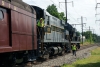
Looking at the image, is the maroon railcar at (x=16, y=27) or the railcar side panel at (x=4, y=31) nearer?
the railcar side panel at (x=4, y=31)

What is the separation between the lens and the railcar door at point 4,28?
34.8ft

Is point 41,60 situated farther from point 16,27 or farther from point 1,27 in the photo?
point 1,27

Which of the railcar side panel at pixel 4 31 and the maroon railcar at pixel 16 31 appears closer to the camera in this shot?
the railcar side panel at pixel 4 31

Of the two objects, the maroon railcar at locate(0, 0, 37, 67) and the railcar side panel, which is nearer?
the railcar side panel

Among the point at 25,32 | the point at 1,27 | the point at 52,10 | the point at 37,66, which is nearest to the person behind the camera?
the point at 1,27

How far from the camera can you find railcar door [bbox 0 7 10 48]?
34.8 ft

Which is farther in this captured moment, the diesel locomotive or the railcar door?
the diesel locomotive

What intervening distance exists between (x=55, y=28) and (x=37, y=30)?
7.12m

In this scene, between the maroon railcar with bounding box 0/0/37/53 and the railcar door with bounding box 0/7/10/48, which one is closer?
the railcar door with bounding box 0/7/10/48

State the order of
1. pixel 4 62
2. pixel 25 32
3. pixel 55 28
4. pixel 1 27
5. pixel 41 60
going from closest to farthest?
pixel 1 27, pixel 4 62, pixel 25 32, pixel 41 60, pixel 55 28

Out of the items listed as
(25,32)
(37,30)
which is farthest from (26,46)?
(37,30)

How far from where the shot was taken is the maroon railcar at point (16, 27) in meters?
10.8

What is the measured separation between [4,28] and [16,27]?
4.42 feet

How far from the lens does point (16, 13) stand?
1239cm
